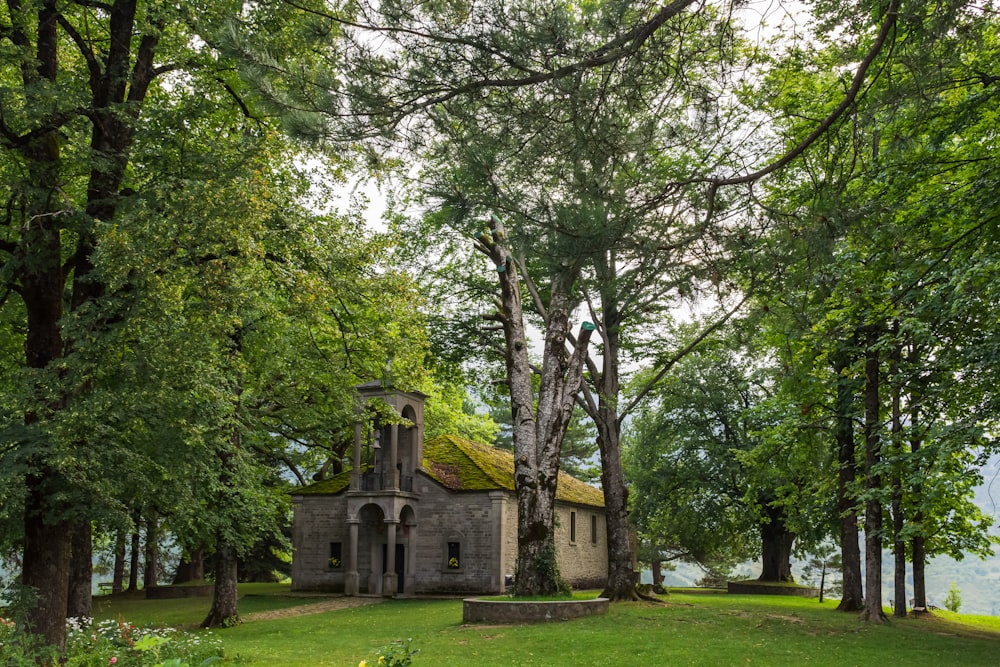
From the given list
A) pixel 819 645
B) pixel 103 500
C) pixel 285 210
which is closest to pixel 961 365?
pixel 819 645

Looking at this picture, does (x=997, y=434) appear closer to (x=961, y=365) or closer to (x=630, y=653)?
(x=961, y=365)

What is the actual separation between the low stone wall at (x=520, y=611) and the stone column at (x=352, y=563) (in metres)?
12.4

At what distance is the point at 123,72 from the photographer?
45.3 ft

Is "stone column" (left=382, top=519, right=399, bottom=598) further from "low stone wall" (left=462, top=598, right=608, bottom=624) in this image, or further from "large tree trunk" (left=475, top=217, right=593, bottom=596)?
"low stone wall" (left=462, top=598, right=608, bottom=624)

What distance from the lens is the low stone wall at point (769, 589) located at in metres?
36.8

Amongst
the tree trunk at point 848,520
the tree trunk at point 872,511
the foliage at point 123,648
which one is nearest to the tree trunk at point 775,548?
the tree trunk at point 848,520

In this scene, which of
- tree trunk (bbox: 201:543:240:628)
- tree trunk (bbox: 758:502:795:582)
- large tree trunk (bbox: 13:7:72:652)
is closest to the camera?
large tree trunk (bbox: 13:7:72:652)

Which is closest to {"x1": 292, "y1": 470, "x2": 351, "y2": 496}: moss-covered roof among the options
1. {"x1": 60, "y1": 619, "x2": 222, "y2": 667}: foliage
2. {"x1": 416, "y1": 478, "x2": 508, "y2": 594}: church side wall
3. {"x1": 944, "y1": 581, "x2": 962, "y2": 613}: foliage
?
{"x1": 416, "y1": 478, "x2": 508, "y2": 594}: church side wall

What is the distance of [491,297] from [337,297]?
1134cm

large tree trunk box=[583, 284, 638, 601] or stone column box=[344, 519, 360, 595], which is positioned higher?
large tree trunk box=[583, 284, 638, 601]

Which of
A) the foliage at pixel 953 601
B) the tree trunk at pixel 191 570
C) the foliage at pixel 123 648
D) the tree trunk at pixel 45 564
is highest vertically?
the tree trunk at pixel 45 564

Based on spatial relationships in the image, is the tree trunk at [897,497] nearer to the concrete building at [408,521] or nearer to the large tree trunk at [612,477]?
the large tree trunk at [612,477]

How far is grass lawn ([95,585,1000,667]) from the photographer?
14.3m

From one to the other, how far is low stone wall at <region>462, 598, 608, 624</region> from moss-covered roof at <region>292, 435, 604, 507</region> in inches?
449
